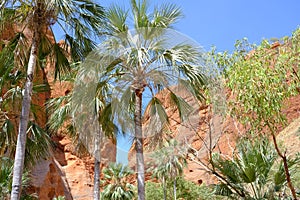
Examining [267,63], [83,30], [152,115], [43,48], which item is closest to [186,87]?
[152,115]

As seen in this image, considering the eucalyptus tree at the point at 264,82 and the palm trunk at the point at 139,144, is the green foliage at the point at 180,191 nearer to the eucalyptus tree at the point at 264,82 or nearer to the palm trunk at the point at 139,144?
the palm trunk at the point at 139,144

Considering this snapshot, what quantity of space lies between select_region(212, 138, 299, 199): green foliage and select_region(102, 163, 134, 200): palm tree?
50.6 feet

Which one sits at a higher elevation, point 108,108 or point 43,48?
point 43,48

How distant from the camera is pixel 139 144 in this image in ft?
24.0

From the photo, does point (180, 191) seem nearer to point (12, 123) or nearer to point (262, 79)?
point (12, 123)

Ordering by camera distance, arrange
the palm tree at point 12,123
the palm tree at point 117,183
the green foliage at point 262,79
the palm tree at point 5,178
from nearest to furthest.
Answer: the green foliage at point 262,79
the palm tree at point 12,123
the palm tree at point 5,178
the palm tree at point 117,183

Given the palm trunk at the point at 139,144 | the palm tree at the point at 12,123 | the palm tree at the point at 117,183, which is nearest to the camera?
the palm trunk at the point at 139,144

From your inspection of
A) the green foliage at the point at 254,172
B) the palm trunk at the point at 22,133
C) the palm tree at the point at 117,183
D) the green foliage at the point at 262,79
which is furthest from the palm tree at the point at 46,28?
the palm tree at the point at 117,183

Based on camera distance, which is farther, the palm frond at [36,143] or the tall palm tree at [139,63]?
the palm frond at [36,143]

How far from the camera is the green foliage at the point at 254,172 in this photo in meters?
7.23

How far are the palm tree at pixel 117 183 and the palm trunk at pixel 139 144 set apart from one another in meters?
15.5

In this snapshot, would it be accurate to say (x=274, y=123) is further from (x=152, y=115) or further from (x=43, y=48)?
(x=43, y=48)

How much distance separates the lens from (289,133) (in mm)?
28844

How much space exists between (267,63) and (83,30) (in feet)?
11.5
